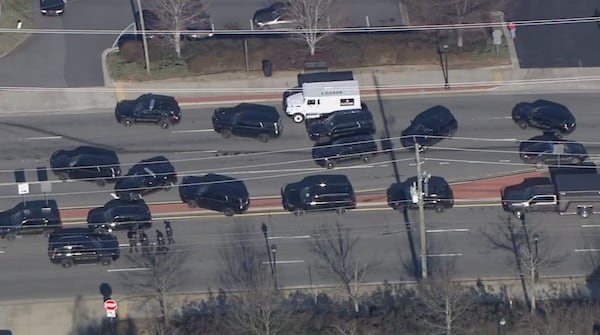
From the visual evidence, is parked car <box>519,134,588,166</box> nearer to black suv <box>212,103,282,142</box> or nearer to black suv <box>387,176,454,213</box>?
black suv <box>387,176,454,213</box>

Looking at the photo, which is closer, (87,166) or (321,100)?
(87,166)

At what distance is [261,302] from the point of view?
63188mm

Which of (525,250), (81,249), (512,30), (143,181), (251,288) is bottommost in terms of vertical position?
(251,288)

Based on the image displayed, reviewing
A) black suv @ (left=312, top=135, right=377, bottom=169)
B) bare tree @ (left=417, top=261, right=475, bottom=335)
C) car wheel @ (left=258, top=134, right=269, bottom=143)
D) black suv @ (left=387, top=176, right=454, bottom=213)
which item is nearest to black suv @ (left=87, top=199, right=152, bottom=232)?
car wheel @ (left=258, top=134, right=269, bottom=143)

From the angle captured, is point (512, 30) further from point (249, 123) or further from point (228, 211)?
point (228, 211)

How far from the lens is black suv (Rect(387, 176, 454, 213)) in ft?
227

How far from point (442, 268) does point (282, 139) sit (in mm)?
13256

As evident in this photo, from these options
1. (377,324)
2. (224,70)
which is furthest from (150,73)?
(377,324)

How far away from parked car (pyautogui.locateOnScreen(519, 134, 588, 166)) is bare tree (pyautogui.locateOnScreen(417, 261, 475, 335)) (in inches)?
424

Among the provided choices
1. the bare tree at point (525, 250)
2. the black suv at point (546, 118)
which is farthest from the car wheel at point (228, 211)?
the black suv at point (546, 118)

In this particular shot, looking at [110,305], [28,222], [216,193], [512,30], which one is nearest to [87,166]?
[28,222]

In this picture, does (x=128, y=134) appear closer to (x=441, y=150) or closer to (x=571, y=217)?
(x=441, y=150)

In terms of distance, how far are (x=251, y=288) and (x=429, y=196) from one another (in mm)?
10809

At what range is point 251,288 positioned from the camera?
214 feet
